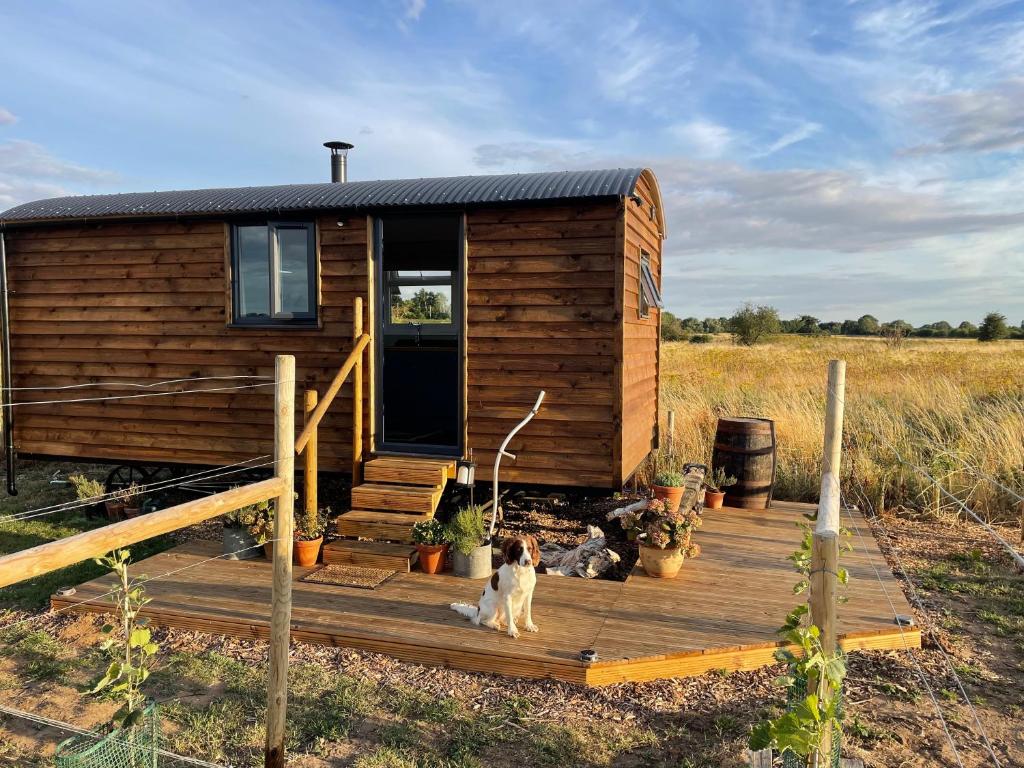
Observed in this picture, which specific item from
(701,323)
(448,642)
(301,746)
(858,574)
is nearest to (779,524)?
(858,574)

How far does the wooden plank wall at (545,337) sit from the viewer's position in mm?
6191

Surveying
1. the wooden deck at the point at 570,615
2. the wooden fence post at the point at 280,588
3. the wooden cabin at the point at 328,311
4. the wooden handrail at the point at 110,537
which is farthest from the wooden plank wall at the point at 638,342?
the wooden handrail at the point at 110,537

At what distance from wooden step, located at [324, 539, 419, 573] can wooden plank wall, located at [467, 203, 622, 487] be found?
126 cm

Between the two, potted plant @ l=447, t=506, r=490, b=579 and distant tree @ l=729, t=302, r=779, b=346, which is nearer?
potted plant @ l=447, t=506, r=490, b=579

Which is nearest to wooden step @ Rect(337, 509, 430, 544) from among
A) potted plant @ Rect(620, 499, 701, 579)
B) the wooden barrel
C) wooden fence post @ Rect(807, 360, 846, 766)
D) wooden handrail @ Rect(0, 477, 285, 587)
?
potted plant @ Rect(620, 499, 701, 579)

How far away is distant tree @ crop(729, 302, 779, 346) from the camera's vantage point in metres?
40.8

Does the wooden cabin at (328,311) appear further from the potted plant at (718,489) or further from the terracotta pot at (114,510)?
the potted plant at (718,489)

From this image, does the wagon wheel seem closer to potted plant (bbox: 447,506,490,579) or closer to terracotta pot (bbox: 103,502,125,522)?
terracotta pot (bbox: 103,502,125,522)

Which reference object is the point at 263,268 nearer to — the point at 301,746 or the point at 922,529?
the point at 301,746

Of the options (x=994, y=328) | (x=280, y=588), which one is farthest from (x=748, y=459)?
(x=994, y=328)

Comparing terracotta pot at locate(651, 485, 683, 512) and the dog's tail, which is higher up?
terracotta pot at locate(651, 485, 683, 512)

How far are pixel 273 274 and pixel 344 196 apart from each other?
1.10 m

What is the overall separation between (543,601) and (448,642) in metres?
0.92

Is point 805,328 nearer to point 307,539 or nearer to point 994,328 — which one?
point 994,328
